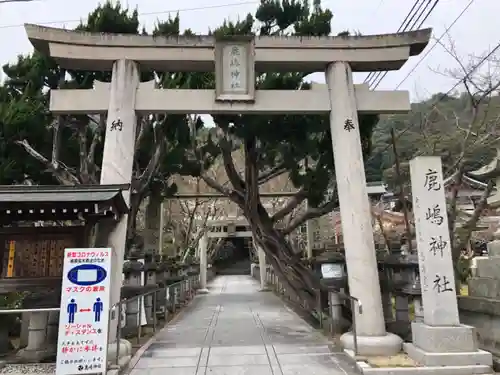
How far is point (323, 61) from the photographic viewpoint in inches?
339

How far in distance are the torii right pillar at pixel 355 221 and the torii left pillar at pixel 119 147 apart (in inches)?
159

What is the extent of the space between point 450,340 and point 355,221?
8.26 ft

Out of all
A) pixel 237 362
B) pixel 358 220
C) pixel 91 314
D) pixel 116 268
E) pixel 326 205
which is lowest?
pixel 237 362

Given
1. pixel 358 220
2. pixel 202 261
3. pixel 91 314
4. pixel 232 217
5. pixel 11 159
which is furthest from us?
pixel 232 217

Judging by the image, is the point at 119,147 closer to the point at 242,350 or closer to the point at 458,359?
the point at 242,350

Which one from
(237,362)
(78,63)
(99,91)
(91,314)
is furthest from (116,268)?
(78,63)

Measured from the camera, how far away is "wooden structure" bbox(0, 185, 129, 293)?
264 inches

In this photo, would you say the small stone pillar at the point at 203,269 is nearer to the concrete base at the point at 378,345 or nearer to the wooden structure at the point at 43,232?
the wooden structure at the point at 43,232

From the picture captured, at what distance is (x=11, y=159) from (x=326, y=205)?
8722 millimetres

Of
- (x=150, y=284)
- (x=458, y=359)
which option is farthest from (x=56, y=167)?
(x=458, y=359)

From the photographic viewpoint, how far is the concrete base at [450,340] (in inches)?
253

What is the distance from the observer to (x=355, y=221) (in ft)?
25.6

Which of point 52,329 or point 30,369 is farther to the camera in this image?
point 52,329

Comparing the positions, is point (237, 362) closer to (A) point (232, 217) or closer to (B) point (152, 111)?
(B) point (152, 111)
